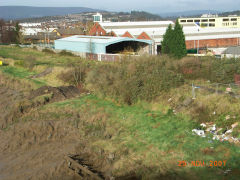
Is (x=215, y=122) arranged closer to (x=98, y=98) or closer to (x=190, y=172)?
(x=190, y=172)

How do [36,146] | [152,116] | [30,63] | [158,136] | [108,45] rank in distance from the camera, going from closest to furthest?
[158,136], [36,146], [152,116], [30,63], [108,45]

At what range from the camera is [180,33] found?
3288 centimetres

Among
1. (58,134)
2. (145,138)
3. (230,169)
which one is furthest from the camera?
(58,134)

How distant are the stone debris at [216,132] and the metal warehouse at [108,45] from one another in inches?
1025

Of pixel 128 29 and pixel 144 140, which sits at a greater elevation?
pixel 128 29

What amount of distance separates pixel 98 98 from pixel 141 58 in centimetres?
423

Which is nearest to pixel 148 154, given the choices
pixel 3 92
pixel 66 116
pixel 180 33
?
pixel 66 116

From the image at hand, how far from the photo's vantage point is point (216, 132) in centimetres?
1330

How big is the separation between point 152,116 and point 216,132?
394cm

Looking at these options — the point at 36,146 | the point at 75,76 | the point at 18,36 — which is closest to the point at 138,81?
the point at 36,146

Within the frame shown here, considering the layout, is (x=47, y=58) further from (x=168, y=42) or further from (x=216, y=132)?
(x=216, y=132)

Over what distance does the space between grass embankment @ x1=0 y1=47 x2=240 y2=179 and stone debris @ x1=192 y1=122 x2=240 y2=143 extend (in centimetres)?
37

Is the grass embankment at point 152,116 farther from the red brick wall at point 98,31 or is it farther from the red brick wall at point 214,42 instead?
the red brick wall at point 98,31
